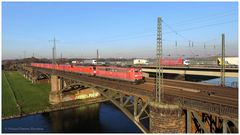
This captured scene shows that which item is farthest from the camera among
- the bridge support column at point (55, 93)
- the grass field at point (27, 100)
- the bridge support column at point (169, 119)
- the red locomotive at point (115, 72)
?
the bridge support column at point (55, 93)

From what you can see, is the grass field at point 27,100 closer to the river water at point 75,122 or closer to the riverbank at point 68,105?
the riverbank at point 68,105

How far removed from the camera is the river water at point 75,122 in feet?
138

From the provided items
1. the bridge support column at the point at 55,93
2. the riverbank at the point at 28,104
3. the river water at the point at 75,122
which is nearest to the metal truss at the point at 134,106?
the river water at the point at 75,122

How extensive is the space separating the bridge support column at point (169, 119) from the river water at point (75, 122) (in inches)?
630

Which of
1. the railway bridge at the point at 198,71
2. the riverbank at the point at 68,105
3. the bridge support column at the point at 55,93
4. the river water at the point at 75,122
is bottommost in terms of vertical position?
the river water at the point at 75,122

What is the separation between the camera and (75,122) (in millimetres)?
46938

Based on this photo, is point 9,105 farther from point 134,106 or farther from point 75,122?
point 134,106

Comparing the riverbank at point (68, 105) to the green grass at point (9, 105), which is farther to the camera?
the riverbank at point (68, 105)

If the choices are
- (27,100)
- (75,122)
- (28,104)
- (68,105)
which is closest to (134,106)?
(75,122)

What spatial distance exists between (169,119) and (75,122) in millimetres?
26772

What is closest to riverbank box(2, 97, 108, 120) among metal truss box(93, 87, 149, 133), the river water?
the river water

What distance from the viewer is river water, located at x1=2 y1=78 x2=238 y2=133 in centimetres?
4203

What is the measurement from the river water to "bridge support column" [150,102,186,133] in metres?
16.0

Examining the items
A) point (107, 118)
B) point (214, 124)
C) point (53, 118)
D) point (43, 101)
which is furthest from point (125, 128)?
point (43, 101)
